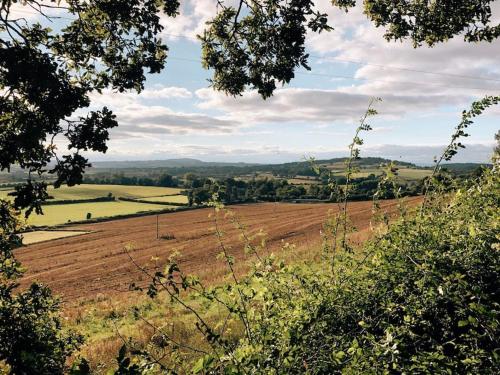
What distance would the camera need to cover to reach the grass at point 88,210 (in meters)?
66.5

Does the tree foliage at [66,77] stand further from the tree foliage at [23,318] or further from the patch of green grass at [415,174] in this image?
the patch of green grass at [415,174]

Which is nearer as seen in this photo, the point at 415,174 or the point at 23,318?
the point at 23,318

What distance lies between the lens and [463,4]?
942 cm

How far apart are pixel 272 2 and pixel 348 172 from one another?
432 cm

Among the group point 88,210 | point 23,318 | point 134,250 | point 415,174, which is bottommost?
point 88,210

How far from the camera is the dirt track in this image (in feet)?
96.6

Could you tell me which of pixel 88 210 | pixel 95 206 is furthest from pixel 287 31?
pixel 95 206

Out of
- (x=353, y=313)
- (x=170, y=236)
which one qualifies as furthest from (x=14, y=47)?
(x=170, y=236)

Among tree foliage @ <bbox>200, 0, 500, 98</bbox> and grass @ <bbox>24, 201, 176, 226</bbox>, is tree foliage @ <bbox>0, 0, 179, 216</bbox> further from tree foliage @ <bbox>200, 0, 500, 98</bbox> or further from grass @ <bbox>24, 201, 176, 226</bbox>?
grass @ <bbox>24, 201, 176, 226</bbox>

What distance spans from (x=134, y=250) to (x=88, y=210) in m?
61.0

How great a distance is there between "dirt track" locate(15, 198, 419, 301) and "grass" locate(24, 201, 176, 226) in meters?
6.23

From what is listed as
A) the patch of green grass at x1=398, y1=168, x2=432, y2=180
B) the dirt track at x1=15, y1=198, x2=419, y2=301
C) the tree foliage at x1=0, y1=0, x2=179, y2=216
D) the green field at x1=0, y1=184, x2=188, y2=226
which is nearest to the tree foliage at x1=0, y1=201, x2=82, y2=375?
the tree foliage at x1=0, y1=0, x2=179, y2=216

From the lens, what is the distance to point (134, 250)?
20.7 metres

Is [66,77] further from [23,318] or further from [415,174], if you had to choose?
[415,174]
